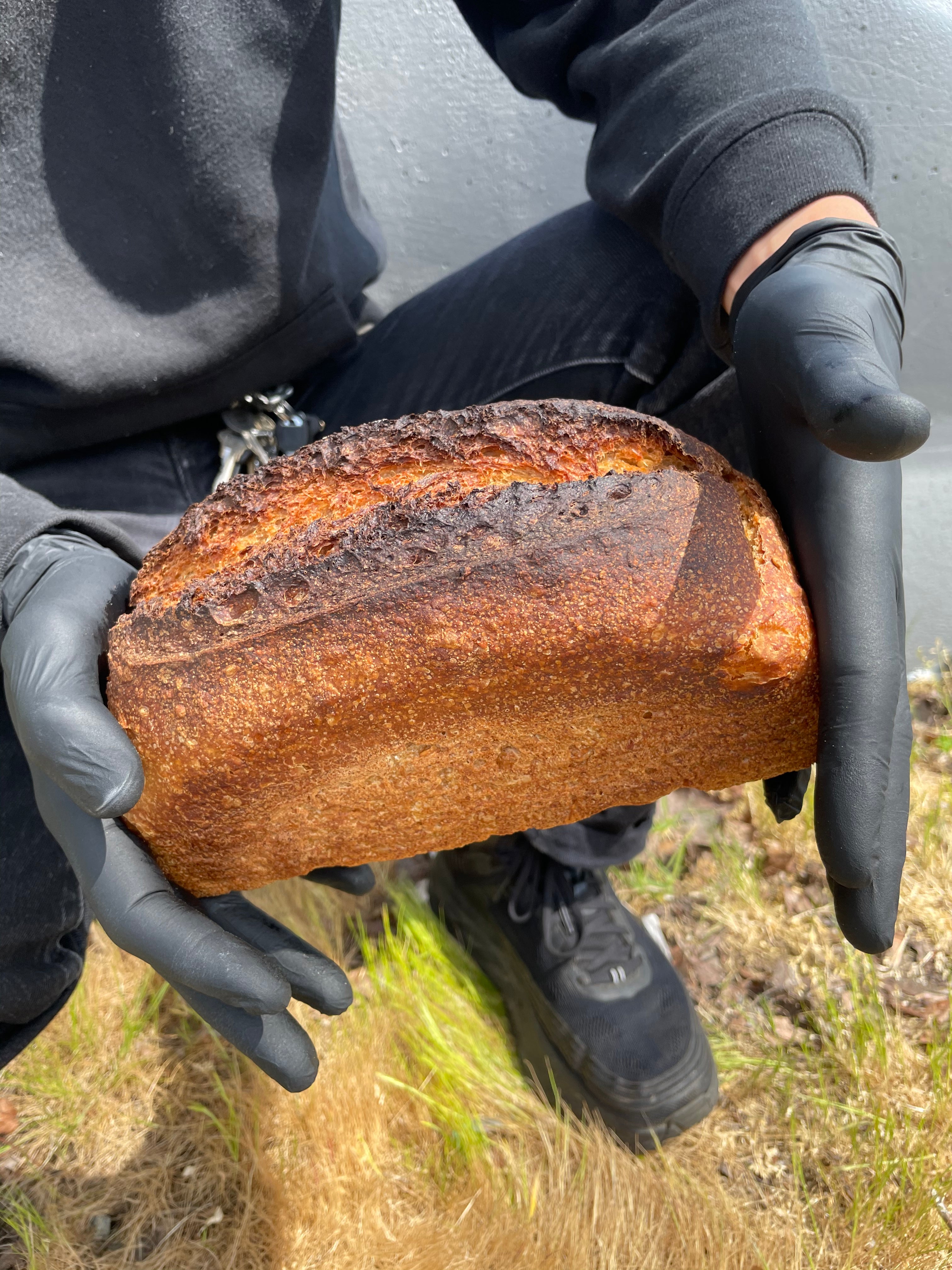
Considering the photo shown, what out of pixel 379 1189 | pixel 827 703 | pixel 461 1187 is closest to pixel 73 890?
pixel 379 1189

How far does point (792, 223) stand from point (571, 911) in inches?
66.8

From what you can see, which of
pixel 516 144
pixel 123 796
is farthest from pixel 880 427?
pixel 516 144

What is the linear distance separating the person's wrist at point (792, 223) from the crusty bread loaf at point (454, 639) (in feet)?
1.73

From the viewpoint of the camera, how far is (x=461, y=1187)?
1.74 metres

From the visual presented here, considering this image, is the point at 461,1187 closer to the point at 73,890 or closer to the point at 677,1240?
the point at 677,1240

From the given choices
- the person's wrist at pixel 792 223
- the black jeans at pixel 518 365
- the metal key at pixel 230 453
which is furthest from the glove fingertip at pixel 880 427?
the metal key at pixel 230 453

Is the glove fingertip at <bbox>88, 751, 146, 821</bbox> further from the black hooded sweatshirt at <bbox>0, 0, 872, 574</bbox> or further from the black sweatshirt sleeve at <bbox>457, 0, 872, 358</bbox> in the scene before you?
the black sweatshirt sleeve at <bbox>457, 0, 872, 358</bbox>

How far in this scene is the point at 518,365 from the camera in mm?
1970

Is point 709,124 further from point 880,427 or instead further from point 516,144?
point 516,144

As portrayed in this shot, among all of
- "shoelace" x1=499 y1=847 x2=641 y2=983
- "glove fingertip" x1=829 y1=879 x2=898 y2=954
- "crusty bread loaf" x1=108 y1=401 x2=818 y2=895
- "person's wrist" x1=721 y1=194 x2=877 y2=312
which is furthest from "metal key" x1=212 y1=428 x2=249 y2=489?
"glove fingertip" x1=829 y1=879 x2=898 y2=954

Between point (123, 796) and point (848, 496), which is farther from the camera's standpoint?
point (848, 496)

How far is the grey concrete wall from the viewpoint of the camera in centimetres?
254

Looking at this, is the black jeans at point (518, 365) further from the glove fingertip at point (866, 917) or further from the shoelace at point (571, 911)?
the glove fingertip at point (866, 917)

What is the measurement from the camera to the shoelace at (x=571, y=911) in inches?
84.6
